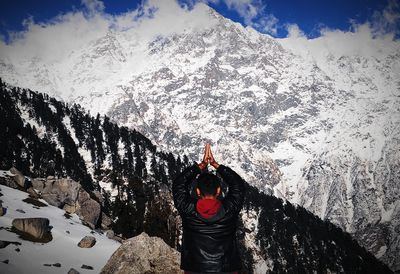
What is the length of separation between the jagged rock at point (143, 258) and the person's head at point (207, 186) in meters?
8.25

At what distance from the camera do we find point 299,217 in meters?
178

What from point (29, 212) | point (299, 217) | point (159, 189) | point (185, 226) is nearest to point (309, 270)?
point (299, 217)

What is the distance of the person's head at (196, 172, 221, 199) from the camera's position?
7.19 m

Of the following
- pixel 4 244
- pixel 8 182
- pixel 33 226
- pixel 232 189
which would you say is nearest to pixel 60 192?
pixel 8 182

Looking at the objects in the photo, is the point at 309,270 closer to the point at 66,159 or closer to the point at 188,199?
the point at 66,159

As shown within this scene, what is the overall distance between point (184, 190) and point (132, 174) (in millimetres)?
112639

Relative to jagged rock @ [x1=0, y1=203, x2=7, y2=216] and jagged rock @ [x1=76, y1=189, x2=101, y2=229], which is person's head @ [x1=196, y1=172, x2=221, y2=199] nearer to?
jagged rock @ [x1=0, y1=203, x2=7, y2=216]

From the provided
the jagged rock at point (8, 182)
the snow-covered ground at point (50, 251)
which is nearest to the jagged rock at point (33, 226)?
the snow-covered ground at point (50, 251)

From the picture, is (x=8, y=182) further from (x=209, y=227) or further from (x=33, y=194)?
(x=209, y=227)

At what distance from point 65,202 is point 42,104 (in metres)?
115

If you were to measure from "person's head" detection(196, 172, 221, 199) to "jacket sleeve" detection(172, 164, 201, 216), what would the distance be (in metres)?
0.34

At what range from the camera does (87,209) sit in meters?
50.9

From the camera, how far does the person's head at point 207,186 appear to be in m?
7.19

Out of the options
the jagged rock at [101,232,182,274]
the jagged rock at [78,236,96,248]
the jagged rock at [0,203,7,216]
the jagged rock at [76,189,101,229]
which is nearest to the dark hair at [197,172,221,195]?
the jagged rock at [101,232,182,274]
